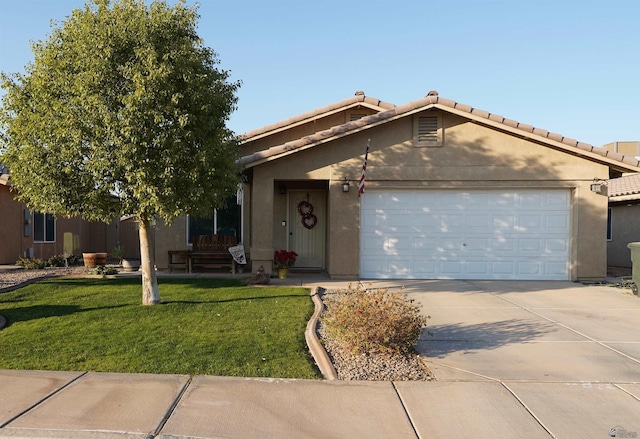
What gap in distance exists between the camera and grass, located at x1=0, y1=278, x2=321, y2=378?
17.9ft

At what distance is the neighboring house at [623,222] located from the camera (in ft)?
53.5

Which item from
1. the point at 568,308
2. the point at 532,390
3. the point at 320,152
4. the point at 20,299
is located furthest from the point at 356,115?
the point at 532,390

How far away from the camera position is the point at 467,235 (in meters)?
12.5

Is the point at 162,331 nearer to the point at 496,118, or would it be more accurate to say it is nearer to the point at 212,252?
the point at 212,252

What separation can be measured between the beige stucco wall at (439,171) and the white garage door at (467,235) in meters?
0.31

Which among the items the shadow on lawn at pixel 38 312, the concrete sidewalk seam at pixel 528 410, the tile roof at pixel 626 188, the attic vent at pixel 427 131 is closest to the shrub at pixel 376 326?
the concrete sidewalk seam at pixel 528 410

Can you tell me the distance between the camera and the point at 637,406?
4508 mm

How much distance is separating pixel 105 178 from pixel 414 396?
6.03m

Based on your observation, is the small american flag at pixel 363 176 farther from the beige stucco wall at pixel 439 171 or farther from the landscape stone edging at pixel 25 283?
the landscape stone edging at pixel 25 283

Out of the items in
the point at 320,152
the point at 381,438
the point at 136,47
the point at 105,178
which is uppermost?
the point at 136,47

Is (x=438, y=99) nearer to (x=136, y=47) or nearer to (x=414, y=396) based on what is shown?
(x=136, y=47)

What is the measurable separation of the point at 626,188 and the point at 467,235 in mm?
8719

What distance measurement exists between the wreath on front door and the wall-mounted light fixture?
7.68m

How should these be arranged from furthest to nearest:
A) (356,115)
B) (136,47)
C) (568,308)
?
(356,115)
(568,308)
(136,47)
